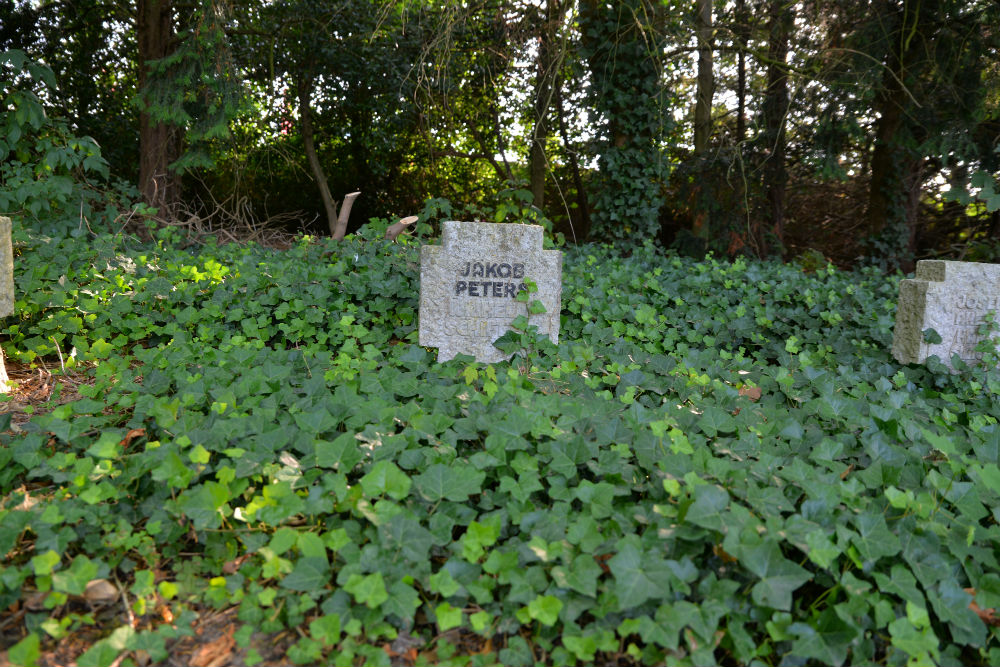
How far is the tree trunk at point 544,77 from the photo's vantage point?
636 cm

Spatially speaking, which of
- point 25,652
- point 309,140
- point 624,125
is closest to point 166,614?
point 25,652

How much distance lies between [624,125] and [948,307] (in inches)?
199

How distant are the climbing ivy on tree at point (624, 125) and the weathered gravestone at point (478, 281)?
178 inches

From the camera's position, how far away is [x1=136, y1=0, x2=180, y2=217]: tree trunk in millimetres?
7574

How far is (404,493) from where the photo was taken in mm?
1937

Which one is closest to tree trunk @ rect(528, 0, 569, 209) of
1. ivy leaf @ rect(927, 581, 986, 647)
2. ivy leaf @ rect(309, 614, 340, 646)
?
ivy leaf @ rect(927, 581, 986, 647)

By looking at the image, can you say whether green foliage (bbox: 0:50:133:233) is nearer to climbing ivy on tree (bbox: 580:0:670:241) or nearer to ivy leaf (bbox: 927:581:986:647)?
climbing ivy on tree (bbox: 580:0:670:241)

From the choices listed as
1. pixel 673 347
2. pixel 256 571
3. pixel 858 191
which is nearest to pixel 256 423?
pixel 256 571

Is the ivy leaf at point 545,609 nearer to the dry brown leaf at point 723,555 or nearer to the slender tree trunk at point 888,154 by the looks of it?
the dry brown leaf at point 723,555

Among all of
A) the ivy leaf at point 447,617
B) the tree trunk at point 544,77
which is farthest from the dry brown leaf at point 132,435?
the tree trunk at point 544,77

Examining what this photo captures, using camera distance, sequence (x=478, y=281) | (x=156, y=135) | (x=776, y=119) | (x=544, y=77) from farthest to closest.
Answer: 1. (x=776, y=119)
2. (x=156, y=135)
3. (x=544, y=77)
4. (x=478, y=281)

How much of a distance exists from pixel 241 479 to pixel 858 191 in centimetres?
1114

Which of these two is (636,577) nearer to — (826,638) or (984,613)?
(826,638)

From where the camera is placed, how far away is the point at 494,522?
1.92 m
